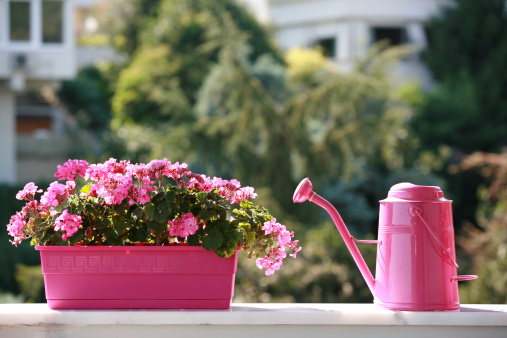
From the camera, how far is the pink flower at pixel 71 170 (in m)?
1.69

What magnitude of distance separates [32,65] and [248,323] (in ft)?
39.3

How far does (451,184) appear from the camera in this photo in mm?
14828

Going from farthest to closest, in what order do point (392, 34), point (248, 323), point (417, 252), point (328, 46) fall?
point (392, 34) → point (328, 46) → point (417, 252) → point (248, 323)

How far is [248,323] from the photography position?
157 centimetres

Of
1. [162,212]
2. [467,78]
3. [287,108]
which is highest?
[467,78]

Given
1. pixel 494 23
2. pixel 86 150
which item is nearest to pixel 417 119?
pixel 494 23

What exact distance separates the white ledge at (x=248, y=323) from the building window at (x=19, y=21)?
39.4 ft

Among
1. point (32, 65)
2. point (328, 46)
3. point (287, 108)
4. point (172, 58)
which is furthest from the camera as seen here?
point (328, 46)

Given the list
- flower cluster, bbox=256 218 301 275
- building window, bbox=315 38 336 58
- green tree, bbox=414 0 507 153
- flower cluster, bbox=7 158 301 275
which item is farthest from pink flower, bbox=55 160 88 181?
building window, bbox=315 38 336 58

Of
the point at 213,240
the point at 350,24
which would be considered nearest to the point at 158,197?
the point at 213,240

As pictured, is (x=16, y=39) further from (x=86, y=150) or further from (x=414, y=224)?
(x=414, y=224)

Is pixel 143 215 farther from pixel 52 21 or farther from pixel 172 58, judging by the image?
pixel 172 58

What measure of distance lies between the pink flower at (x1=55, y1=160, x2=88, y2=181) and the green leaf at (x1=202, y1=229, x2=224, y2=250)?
311mm

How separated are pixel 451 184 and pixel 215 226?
13.7 m
